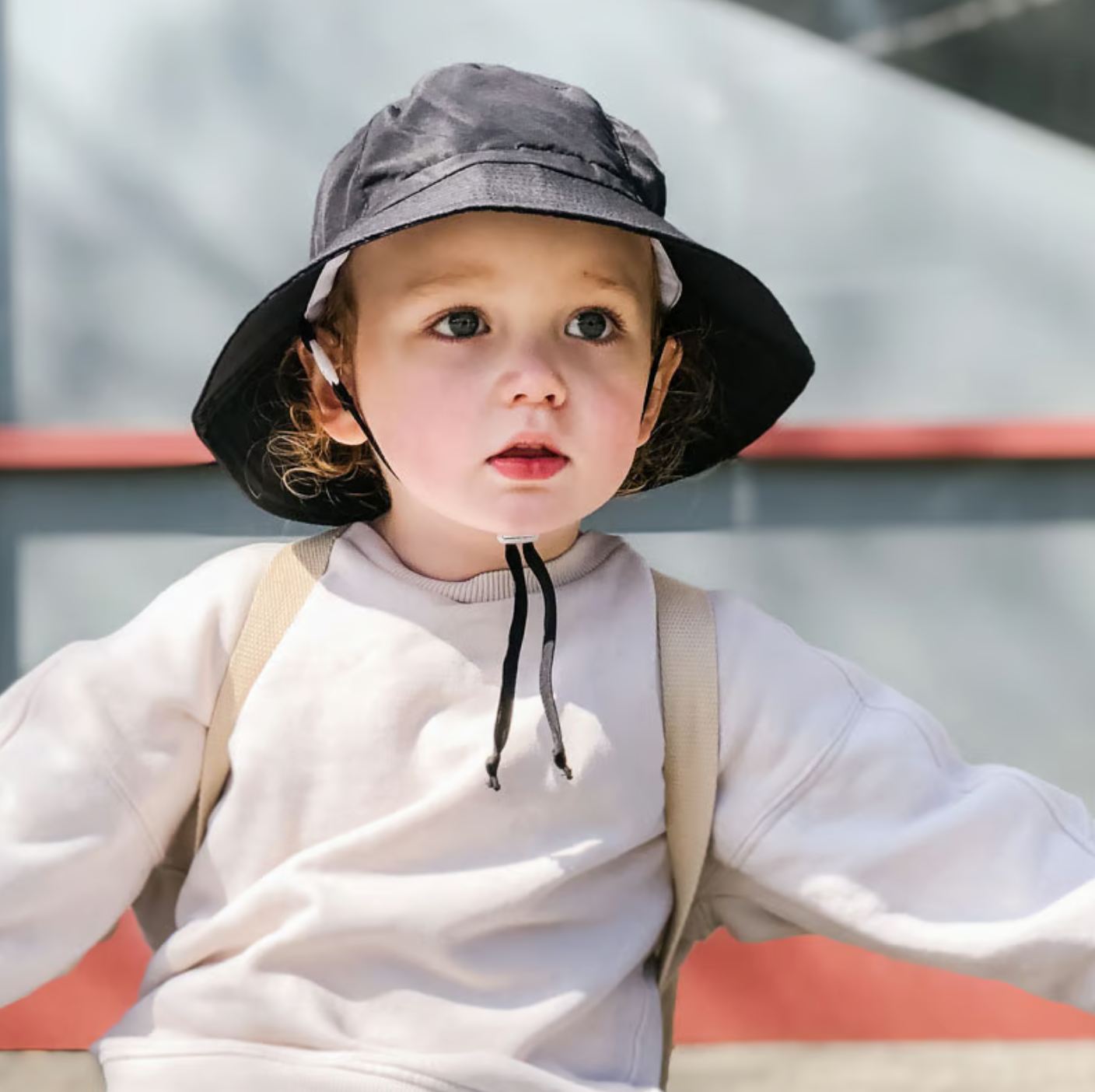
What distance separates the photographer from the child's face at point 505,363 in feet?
4.21

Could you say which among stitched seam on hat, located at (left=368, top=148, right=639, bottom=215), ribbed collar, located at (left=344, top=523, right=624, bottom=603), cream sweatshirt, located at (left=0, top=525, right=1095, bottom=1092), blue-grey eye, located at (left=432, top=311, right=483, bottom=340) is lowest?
cream sweatshirt, located at (left=0, top=525, right=1095, bottom=1092)

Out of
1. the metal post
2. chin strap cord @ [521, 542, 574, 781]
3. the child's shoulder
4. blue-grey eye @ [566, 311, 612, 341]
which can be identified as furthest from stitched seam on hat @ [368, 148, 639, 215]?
the metal post

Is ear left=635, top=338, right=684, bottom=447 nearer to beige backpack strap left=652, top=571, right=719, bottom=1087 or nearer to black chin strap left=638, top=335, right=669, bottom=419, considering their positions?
black chin strap left=638, top=335, right=669, bottom=419

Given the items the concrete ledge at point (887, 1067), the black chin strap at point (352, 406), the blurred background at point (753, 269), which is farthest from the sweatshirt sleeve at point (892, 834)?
the blurred background at point (753, 269)

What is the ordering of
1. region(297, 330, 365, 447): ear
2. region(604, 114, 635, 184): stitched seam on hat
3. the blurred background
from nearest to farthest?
region(604, 114, 635, 184): stitched seam on hat
region(297, 330, 365, 447): ear
the blurred background

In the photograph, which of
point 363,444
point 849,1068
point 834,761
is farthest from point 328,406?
point 849,1068

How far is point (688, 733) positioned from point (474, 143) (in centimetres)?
54

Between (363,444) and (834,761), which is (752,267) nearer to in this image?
(363,444)

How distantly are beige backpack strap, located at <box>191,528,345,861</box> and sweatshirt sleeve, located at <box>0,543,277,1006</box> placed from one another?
1cm

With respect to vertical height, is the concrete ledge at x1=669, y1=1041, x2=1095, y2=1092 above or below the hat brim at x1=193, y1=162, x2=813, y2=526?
below

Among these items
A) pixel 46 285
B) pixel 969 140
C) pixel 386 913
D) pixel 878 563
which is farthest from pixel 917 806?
pixel 46 285

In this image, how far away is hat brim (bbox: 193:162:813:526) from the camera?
48.2 inches

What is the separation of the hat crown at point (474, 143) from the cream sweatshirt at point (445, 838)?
333mm

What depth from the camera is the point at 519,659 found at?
1373 mm
